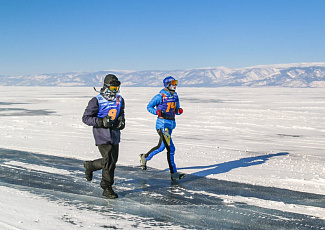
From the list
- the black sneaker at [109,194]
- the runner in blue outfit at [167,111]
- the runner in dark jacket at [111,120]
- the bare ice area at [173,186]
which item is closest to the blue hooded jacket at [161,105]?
the runner in blue outfit at [167,111]

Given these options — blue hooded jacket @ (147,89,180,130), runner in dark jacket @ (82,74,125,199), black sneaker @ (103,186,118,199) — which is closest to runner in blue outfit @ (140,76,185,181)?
blue hooded jacket @ (147,89,180,130)

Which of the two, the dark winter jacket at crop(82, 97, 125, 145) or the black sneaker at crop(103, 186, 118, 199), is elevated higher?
the dark winter jacket at crop(82, 97, 125, 145)

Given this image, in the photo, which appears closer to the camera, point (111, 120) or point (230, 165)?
point (111, 120)

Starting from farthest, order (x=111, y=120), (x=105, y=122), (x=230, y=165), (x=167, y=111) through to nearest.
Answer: (x=230, y=165), (x=167, y=111), (x=111, y=120), (x=105, y=122)

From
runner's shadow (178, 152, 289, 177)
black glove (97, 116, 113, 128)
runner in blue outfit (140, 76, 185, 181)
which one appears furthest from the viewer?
runner's shadow (178, 152, 289, 177)

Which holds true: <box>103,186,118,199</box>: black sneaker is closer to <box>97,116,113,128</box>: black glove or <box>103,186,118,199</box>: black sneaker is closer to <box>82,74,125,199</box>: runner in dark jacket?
<box>82,74,125,199</box>: runner in dark jacket

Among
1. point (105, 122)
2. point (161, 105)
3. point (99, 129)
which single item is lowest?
point (99, 129)

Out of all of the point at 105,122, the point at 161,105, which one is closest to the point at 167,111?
the point at 161,105

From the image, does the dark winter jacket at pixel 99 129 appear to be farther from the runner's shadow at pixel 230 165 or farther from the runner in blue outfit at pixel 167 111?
the runner's shadow at pixel 230 165

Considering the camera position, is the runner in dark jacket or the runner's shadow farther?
the runner's shadow

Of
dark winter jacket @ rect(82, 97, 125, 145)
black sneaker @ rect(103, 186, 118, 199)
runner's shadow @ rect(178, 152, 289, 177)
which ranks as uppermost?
dark winter jacket @ rect(82, 97, 125, 145)

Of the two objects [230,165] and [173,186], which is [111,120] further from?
[230,165]

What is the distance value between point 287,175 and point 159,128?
103 inches

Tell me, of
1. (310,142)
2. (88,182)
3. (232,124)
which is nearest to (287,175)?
(88,182)
